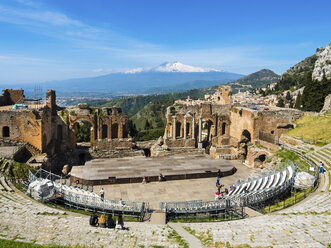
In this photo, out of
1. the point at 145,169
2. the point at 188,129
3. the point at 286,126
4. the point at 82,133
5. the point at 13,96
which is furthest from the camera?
the point at 82,133

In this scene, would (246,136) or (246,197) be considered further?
(246,136)

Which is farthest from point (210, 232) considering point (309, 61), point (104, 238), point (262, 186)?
point (309, 61)

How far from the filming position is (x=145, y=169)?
89.6 feet

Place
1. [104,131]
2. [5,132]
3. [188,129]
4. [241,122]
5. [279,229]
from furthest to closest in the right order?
[188,129] → [241,122] → [104,131] → [5,132] → [279,229]

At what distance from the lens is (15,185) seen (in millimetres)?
18938

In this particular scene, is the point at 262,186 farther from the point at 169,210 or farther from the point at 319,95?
the point at 319,95

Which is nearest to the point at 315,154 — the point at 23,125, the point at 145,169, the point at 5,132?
the point at 145,169

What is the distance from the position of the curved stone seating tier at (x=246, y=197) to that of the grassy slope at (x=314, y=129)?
9839 millimetres

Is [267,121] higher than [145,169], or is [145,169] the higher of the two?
[267,121]

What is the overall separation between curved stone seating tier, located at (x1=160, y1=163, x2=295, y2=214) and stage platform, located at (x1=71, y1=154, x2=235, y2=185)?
6758 millimetres

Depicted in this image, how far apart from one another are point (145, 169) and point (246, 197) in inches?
482

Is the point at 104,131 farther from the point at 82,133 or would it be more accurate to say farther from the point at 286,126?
the point at 82,133

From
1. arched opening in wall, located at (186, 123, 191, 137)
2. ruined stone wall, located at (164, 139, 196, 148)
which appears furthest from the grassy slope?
arched opening in wall, located at (186, 123, 191, 137)

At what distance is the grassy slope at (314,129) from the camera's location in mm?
27745
